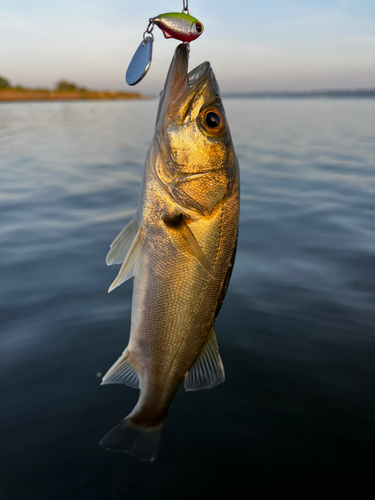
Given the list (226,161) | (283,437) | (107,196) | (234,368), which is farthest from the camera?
(107,196)

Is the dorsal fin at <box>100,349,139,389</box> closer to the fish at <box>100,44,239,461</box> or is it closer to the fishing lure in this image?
the fish at <box>100,44,239,461</box>

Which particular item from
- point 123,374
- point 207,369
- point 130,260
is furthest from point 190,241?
point 123,374

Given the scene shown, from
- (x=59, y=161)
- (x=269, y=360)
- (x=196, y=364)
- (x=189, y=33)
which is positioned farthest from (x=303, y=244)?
(x=59, y=161)

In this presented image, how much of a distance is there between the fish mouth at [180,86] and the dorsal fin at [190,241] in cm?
65

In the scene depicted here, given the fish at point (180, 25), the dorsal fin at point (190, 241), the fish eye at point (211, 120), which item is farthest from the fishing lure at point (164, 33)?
the dorsal fin at point (190, 241)

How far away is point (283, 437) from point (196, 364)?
4.27 ft

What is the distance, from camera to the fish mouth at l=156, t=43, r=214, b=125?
240 centimetres

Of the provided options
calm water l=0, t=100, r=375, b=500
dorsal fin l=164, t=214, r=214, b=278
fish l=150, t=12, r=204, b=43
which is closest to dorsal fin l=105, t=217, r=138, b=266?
dorsal fin l=164, t=214, r=214, b=278

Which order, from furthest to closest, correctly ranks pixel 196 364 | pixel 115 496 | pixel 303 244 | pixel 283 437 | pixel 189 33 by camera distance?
pixel 303 244 → pixel 283 437 → pixel 115 496 → pixel 196 364 → pixel 189 33

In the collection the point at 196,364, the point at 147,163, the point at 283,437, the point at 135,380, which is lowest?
the point at 283,437

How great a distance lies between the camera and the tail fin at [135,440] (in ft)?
8.96

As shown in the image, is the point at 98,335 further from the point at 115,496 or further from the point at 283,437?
the point at 283,437

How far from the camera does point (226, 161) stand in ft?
8.26

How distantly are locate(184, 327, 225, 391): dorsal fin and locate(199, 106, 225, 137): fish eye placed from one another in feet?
4.35
